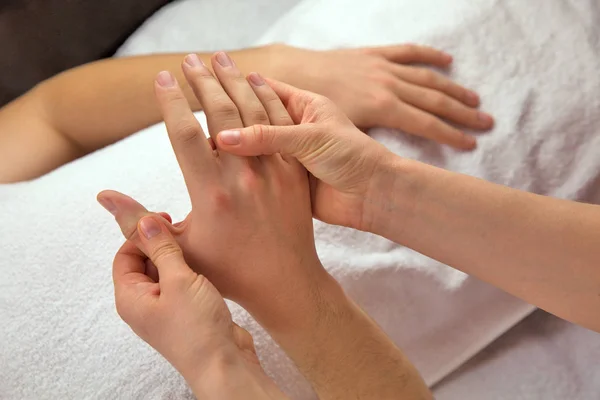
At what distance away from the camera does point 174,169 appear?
79cm

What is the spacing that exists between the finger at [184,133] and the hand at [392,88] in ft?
0.85

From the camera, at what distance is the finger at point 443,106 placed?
0.81 meters

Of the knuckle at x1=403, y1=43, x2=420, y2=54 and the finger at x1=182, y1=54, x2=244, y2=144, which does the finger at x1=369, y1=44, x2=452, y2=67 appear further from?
the finger at x1=182, y1=54, x2=244, y2=144

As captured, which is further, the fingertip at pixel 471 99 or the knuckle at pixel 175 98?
the fingertip at pixel 471 99

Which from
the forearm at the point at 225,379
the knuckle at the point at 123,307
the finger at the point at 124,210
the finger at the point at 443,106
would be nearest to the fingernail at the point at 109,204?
the finger at the point at 124,210

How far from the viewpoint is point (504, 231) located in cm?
63

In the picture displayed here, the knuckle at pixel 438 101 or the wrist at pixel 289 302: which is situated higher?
the knuckle at pixel 438 101

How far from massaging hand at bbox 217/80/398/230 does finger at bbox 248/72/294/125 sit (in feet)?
0.07

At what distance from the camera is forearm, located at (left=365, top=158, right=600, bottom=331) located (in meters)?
0.61

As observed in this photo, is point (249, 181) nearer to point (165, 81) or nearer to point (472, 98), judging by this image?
point (165, 81)

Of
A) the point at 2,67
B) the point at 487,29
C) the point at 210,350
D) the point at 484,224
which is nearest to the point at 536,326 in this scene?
the point at 484,224

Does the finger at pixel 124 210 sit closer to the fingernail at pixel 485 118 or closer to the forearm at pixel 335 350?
the forearm at pixel 335 350

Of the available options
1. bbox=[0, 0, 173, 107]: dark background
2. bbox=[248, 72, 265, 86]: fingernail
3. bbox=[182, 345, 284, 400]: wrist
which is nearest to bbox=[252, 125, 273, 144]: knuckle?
bbox=[248, 72, 265, 86]: fingernail

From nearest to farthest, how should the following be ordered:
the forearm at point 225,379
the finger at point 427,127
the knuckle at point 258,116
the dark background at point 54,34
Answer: the forearm at point 225,379 → the knuckle at point 258,116 → the finger at point 427,127 → the dark background at point 54,34
